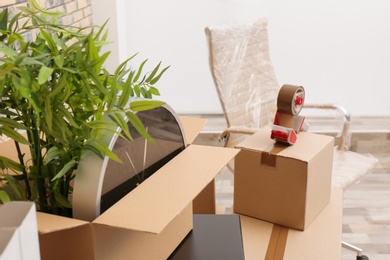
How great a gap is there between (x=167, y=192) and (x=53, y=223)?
0.74 feet

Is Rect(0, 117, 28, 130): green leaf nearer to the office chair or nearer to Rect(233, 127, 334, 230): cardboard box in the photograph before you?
Rect(233, 127, 334, 230): cardboard box

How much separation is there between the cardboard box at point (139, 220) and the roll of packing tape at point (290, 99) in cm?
57

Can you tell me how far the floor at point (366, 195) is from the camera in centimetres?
270

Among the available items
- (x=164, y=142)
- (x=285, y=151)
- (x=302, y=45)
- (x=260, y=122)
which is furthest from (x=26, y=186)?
(x=302, y=45)

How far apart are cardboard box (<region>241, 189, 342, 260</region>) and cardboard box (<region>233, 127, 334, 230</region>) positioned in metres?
0.03

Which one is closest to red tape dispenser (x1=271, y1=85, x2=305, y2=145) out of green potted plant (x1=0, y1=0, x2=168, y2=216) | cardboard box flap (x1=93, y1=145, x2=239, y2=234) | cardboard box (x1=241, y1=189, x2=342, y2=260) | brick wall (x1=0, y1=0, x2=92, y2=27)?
cardboard box (x1=241, y1=189, x2=342, y2=260)

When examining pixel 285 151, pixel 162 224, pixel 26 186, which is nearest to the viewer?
pixel 162 224

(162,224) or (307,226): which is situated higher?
(162,224)

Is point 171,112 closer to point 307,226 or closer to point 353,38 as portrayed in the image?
point 307,226

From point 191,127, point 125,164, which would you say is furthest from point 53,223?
point 191,127

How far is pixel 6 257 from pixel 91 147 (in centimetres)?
39

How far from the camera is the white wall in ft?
11.5

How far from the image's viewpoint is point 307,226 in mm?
1667

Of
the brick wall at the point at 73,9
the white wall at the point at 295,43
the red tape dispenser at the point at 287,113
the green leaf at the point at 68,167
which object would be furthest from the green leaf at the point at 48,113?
the white wall at the point at 295,43
